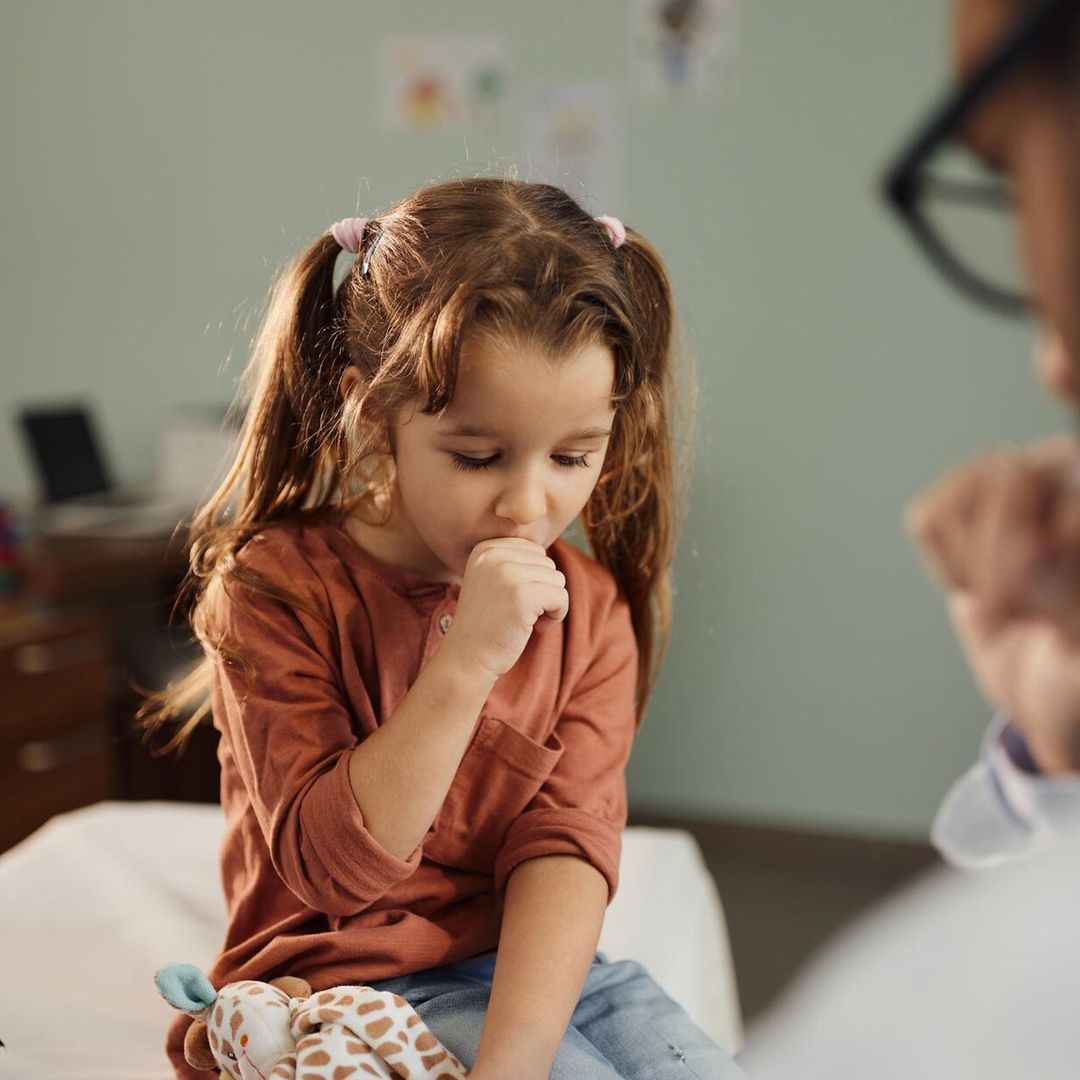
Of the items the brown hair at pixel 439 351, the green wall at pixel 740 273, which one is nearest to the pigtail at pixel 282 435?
the brown hair at pixel 439 351

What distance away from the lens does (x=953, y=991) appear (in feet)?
1.58

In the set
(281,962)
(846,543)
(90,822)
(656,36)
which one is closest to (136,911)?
(90,822)

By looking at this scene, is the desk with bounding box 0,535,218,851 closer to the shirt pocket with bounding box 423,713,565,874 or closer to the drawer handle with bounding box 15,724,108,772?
the drawer handle with bounding box 15,724,108,772

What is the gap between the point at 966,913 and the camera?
1.65 feet

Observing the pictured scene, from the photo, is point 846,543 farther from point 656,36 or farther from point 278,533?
point 278,533

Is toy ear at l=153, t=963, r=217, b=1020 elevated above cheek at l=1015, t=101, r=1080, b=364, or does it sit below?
below

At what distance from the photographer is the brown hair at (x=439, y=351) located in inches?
34.5

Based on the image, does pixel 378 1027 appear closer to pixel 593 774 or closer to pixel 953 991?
pixel 593 774

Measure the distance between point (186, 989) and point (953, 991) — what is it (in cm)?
60

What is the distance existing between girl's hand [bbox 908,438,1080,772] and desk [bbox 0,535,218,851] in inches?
73.6

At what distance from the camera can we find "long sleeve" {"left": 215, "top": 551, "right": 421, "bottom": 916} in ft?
2.81

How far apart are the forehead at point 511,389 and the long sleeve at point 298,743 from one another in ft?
0.66

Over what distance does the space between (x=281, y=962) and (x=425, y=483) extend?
0.36 meters

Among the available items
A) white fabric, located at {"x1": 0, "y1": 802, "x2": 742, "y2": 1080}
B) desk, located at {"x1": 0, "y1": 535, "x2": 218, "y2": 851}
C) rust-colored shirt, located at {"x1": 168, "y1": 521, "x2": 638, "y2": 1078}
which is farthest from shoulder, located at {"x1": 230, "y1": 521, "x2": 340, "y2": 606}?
desk, located at {"x1": 0, "y1": 535, "x2": 218, "y2": 851}
